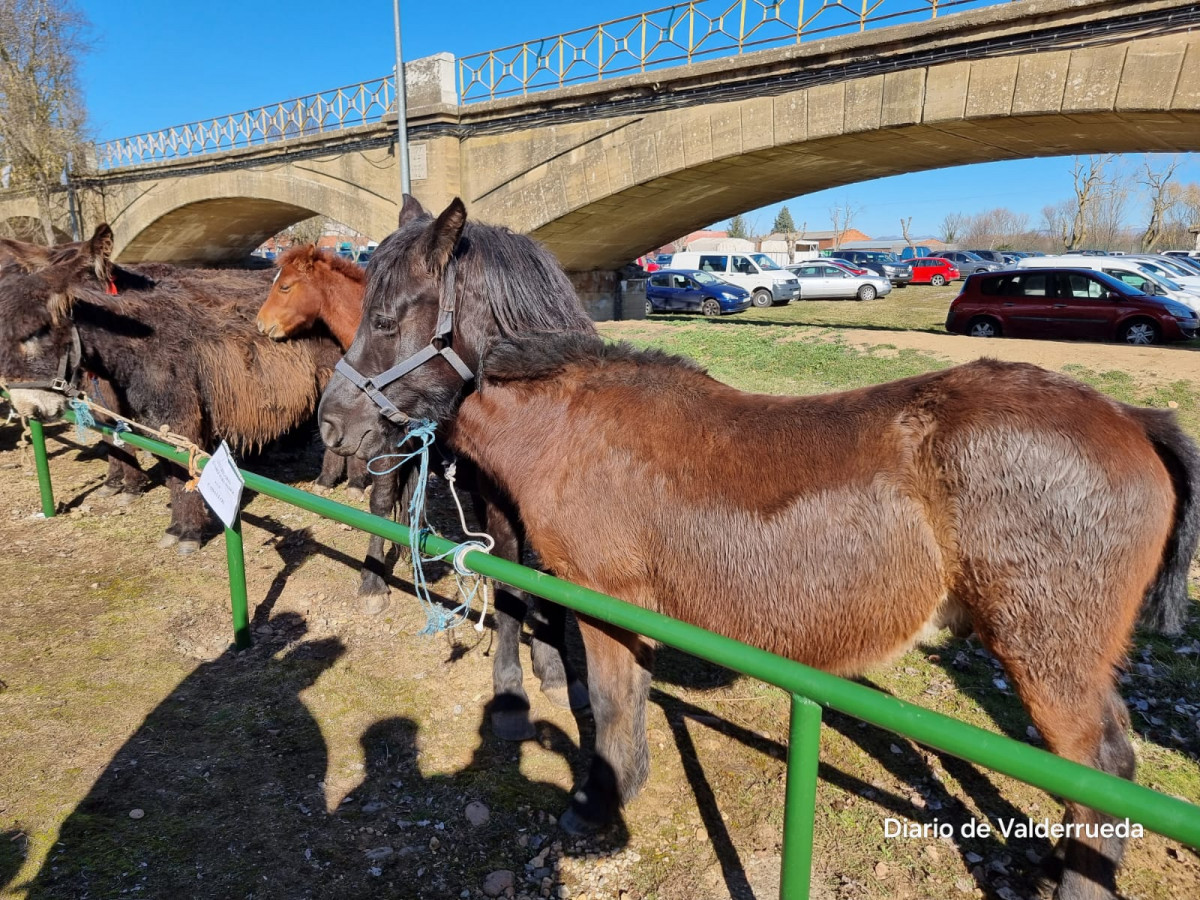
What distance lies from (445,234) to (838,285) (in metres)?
28.5

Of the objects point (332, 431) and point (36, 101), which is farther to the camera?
point (36, 101)

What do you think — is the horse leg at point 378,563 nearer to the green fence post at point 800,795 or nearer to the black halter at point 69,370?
the black halter at point 69,370

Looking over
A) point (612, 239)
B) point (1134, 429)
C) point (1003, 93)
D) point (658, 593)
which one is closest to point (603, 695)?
point (658, 593)

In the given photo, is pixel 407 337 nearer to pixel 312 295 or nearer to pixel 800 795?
pixel 800 795

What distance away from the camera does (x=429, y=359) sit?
108 inches

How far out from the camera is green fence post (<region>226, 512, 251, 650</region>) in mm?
3758

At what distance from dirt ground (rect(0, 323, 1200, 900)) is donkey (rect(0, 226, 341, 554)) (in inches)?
57.2

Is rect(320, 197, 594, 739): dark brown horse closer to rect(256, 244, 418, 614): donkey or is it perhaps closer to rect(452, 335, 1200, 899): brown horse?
rect(452, 335, 1200, 899): brown horse

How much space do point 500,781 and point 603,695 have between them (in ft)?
2.44

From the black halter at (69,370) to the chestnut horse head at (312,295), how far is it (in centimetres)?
155

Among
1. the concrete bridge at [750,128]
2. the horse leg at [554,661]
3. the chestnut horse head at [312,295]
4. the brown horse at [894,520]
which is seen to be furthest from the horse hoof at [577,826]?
the concrete bridge at [750,128]

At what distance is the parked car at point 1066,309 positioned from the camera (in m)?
14.0

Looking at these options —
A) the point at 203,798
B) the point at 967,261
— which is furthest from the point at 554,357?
the point at 967,261

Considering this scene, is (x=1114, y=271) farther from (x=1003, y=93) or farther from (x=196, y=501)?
(x=196, y=501)
